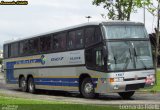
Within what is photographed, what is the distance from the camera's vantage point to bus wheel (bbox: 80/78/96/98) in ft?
70.7

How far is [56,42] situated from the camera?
2461cm

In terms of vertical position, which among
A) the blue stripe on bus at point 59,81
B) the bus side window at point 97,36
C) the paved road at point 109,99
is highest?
the bus side window at point 97,36

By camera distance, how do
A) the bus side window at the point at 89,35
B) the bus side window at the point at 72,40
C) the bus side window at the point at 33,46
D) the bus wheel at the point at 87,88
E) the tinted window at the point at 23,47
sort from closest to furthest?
the bus side window at the point at 89,35, the bus wheel at the point at 87,88, the bus side window at the point at 72,40, the bus side window at the point at 33,46, the tinted window at the point at 23,47

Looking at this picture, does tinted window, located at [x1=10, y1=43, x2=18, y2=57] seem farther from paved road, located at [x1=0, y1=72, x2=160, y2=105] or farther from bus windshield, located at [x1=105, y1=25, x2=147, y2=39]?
bus windshield, located at [x1=105, y1=25, x2=147, y2=39]

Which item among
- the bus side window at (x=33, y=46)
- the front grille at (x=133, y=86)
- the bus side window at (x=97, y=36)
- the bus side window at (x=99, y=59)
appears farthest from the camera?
the bus side window at (x=33, y=46)

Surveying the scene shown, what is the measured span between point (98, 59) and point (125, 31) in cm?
184

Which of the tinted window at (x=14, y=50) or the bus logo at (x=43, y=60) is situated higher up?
the tinted window at (x=14, y=50)

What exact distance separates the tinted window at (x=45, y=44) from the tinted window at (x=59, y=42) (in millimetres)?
684

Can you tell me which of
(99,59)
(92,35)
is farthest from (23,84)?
(99,59)

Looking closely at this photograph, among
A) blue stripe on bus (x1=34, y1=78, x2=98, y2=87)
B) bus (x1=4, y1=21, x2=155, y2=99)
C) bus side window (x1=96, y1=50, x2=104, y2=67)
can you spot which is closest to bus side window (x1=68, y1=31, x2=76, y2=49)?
bus (x1=4, y1=21, x2=155, y2=99)

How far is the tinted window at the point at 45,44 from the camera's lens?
25547mm

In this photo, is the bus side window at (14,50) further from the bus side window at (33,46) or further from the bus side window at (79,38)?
the bus side window at (79,38)

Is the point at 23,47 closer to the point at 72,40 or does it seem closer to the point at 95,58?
the point at 72,40

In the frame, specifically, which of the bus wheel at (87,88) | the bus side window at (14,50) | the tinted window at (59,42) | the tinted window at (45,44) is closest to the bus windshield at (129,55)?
the bus wheel at (87,88)
